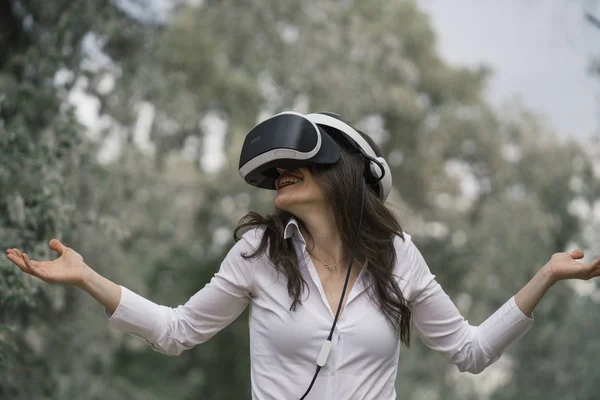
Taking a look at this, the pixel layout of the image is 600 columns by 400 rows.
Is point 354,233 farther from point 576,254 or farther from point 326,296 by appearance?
point 576,254

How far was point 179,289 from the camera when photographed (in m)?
18.7

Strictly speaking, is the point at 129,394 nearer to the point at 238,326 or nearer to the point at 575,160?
the point at 238,326

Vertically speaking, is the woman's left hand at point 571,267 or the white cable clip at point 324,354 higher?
the woman's left hand at point 571,267

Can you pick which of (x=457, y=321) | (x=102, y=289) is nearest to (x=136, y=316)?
(x=102, y=289)

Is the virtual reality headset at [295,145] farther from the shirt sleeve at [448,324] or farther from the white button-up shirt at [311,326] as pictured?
the shirt sleeve at [448,324]

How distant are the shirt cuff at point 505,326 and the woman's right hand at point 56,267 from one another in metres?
1.27

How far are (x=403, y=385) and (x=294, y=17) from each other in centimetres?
1132

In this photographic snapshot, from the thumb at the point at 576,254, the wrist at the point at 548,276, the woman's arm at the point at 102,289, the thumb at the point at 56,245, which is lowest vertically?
the woman's arm at the point at 102,289

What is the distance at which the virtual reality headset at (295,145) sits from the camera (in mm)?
2715

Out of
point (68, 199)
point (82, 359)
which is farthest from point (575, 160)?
point (68, 199)

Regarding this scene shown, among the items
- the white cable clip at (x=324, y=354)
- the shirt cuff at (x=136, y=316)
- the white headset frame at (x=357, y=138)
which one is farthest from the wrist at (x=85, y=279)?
the white headset frame at (x=357, y=138)

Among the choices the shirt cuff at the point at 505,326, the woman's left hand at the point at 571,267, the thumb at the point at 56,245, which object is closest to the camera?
the thumb at the point at 56,245

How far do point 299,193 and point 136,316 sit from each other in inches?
24.8

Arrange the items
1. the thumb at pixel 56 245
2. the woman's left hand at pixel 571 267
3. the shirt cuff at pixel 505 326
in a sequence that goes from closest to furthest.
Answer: the thumb at pixel 56 245
the woman's left hand at pixel 571 267
the shirt cuff at pixel 505 326
